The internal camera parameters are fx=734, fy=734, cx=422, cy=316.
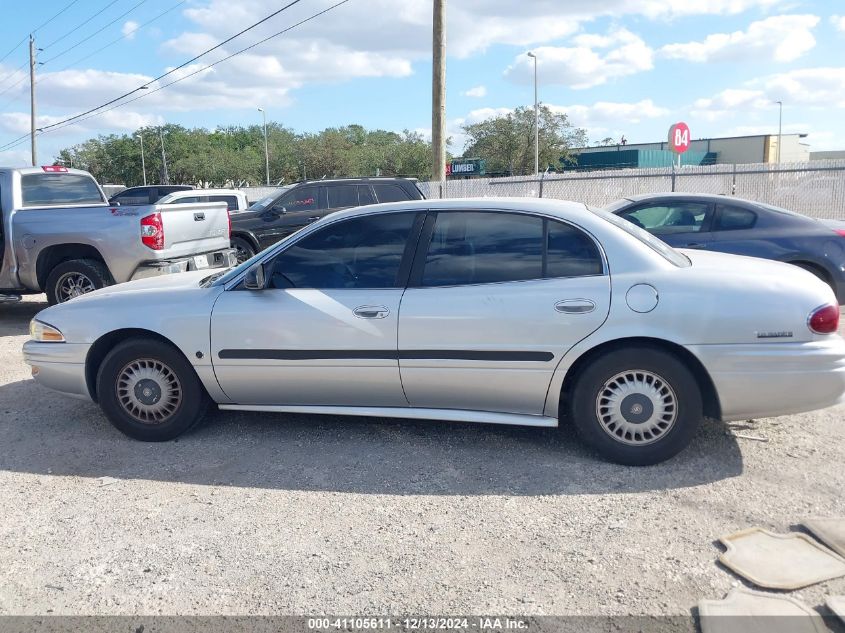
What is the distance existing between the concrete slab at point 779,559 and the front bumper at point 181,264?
684 cm

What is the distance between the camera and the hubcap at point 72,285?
894cm

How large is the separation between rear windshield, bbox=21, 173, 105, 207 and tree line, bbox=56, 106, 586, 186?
4404 cm

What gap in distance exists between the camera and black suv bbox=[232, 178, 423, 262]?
12859 mm

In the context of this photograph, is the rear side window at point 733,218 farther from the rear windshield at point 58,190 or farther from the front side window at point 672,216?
the rear windshield at point 58,190

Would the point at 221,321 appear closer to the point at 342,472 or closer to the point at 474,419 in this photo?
the point at 342,472

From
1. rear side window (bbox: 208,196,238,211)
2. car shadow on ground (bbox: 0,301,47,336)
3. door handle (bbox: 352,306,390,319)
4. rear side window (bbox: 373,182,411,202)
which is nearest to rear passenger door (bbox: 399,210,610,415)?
door handle (bbox: 352,306,390,319)

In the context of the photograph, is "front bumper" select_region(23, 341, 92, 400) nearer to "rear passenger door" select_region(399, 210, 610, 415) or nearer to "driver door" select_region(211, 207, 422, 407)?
"driver door" select_region(211, 207, 422, 407)

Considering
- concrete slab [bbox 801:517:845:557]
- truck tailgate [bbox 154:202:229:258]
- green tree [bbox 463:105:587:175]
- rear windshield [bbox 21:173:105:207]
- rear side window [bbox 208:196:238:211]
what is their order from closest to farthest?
concrete slab [bbox 801:517:845:557] < truck tailgate [bbox 154:202:229:258] < rear windshield [bbox 21:173:105:207] < rear side window [bbox 208:196:238:211] < green tree [bbox 463:105:587:175]

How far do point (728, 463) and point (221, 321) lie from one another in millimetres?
3249

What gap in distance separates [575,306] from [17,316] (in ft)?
29.1

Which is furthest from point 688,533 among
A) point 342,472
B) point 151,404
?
point 151,404

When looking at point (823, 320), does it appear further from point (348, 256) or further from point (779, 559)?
point (348, 256)

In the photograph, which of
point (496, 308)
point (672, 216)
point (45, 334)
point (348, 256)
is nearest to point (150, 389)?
point (45, 334)

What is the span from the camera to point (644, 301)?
4.16 meters
